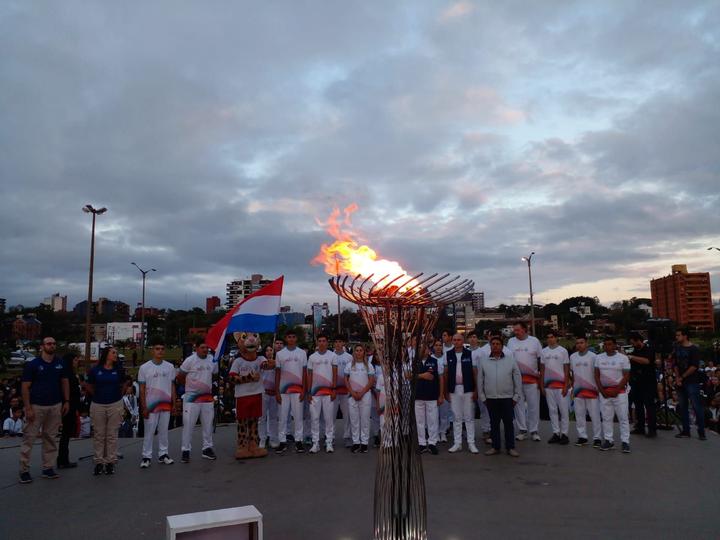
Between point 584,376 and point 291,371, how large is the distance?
16.2 feet

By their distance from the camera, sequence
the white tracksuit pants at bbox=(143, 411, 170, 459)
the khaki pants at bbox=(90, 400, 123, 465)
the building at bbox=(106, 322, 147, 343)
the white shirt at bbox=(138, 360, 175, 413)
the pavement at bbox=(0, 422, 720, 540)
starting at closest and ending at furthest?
the pavement at bbox=(0, 422, 720, 540) → the khaki pants at bbox=(90, 400, 123, 465) → the white tracksuit pants at bbox=(143, 411, 170, 459) → the white shirt at bbox=(138, 360, 175, 413) → the building at bbox=(106, 322, 147, 343)

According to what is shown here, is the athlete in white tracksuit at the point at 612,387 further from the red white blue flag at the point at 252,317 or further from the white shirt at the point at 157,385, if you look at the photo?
the white shirt at the point at 157,385

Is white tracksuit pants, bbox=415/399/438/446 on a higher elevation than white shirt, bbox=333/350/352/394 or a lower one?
lower

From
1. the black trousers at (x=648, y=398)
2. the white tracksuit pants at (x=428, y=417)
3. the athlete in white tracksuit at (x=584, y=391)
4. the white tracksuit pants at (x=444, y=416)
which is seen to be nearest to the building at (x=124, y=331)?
the white tracksuit pants at (x=444, y=416)

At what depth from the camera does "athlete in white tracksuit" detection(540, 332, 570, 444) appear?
27.9 ft

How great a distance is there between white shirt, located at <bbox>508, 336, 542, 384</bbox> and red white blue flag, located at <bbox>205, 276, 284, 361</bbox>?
421 centimetres

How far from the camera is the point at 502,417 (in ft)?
25.9

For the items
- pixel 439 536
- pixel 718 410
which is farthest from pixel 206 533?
pixel 718 410

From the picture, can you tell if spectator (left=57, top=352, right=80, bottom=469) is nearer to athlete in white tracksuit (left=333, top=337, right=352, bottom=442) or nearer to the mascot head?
the mascot head

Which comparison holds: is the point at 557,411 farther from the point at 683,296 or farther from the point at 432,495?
the point at 683,296

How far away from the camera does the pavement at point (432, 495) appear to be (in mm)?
4738

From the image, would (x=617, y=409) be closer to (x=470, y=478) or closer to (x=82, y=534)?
(x=470, y=478)

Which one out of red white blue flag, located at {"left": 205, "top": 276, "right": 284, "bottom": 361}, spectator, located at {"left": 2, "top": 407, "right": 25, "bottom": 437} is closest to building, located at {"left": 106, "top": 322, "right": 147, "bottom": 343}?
spectator, located at {"left": 2, "top": 407, "right": 25, "bottom": 437}

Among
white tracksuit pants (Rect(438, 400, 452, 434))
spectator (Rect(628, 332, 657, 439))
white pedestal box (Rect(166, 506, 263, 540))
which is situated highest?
spectator (Rect(628, 332, 657, 439))
